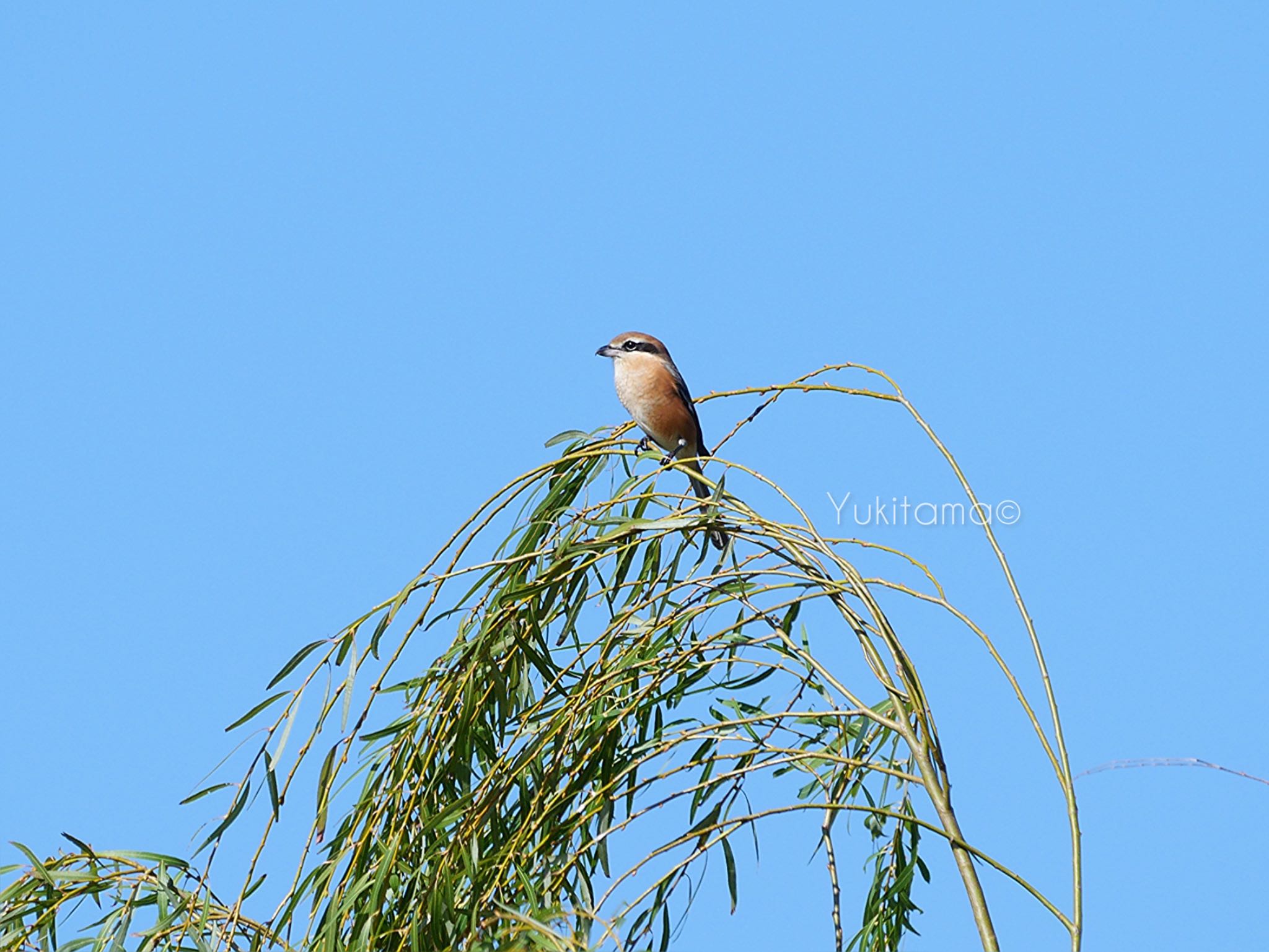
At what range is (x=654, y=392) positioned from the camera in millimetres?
4531

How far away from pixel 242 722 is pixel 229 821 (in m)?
0.19

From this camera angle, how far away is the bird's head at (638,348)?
183 inches

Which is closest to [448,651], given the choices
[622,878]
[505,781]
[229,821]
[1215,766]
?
[505,781]

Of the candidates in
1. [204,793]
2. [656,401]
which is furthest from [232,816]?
[656,401]

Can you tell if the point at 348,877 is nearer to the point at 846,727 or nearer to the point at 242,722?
the point at 242,722

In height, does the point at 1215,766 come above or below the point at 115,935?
above

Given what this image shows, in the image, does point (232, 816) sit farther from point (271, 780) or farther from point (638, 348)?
point (638, 348)

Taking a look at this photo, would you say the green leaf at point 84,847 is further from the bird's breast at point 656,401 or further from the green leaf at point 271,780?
the bird's breast at point 656,401

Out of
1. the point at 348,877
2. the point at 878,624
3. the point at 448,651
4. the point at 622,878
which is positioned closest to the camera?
the point at 622,878

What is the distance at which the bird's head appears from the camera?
4660mm

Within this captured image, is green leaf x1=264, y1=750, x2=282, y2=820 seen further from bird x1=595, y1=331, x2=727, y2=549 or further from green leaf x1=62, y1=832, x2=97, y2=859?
bird x1=595, y1=331, x2=727, y2=549

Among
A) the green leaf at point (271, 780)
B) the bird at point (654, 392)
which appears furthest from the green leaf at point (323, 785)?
the bird at point (654, 392)

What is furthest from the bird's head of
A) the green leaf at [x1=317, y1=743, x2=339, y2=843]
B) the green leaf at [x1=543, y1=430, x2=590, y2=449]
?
the green leaf at [x1=317, y1=743, x2=339, y2=843]

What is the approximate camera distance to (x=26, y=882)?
2.66m
